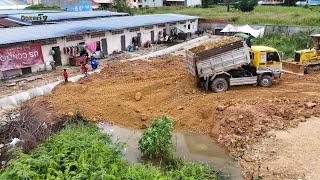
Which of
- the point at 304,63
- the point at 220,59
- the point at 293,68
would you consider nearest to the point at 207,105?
the point at 220,59

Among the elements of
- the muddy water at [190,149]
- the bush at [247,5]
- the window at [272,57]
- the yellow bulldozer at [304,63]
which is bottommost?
the muddy water at [190,149]

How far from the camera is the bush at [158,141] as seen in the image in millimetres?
12891

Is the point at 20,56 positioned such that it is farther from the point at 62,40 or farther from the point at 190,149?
the point at 190,149

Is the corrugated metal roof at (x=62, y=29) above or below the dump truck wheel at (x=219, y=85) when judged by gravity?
above

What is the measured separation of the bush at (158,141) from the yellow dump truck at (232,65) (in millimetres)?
6161

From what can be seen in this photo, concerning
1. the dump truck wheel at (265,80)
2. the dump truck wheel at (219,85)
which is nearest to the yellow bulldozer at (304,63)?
the dump truck wheel at (265,80)

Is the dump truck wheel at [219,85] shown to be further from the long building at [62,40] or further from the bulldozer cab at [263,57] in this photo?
the long building at [62,40]

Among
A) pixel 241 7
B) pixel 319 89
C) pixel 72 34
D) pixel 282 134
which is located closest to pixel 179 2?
pixel 241 7

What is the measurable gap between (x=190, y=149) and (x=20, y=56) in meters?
14.1

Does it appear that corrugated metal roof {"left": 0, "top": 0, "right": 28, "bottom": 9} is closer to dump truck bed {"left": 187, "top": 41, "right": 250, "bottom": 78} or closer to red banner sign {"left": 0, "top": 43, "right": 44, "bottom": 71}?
red banner sign {"left": 0, "top": 43, "right": 44, "bottom": 71}

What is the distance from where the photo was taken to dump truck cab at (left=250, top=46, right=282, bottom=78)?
63.1 feet

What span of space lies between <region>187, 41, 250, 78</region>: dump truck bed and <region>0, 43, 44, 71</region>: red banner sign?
36.7 ft

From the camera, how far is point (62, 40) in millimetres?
25562

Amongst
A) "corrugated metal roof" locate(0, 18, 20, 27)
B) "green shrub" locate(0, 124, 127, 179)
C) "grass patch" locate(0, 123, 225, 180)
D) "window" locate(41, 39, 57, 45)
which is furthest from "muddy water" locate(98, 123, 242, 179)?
"corrugated metal roof" locate(0, 18, 20, 27)
